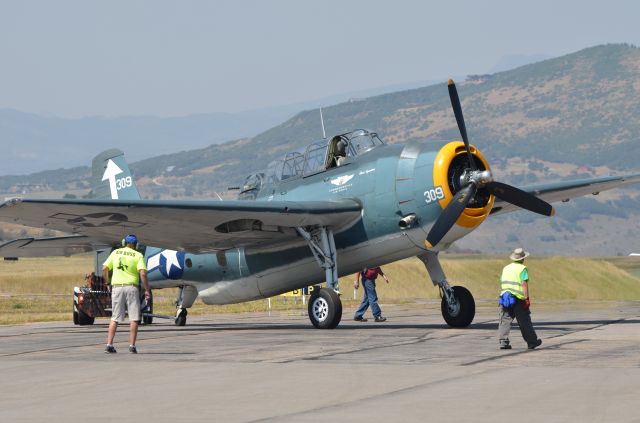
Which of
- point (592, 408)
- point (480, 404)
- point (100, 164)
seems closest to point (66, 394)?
point (480, 404)

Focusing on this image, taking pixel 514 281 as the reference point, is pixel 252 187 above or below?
above

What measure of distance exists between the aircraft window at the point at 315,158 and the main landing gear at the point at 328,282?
141cm

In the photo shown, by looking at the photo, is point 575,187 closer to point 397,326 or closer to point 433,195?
point 397,326

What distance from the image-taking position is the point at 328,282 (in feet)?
70.7

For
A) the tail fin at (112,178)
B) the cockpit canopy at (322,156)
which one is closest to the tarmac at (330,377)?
the cockpit canopy at (322,156)

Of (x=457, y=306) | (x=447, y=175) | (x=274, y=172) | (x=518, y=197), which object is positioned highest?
(x=274, y=172)

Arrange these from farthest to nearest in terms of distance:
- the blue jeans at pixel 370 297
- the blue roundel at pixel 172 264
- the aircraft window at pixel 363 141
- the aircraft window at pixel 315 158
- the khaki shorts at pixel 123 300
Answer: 1. the blue jeans at pixel 370 297
2. the blue roundel at pixel 172 264
3. the aircraft window at pixel 315 158
4. the aircraft window at pixel 363 141
5. the khaki shorts at pixel 123 300

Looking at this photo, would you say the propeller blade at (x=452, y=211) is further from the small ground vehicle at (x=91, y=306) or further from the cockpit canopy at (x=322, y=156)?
the small ground vehicle at (x=91, y=306)

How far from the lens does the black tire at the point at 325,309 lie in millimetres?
21250

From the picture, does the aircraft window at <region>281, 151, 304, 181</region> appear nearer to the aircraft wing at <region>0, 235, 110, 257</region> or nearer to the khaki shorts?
the aircraft wing at <region>0, 235, 110, 257</region>

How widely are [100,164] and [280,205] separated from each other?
8.73 m

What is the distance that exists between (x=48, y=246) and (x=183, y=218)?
6.34m

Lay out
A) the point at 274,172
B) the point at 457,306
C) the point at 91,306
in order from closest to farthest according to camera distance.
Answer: the point at 457,306 < the point at 274,172 < the point at 91,306

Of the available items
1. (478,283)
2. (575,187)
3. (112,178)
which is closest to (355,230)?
(575,187)
